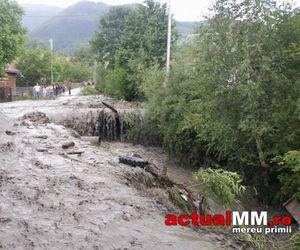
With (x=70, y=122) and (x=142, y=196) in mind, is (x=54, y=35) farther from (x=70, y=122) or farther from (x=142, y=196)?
(x=142, y=196)

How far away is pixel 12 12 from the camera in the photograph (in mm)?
33438

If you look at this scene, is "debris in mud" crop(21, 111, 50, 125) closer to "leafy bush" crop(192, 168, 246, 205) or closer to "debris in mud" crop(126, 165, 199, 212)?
"debris in mud" crop(126, 165, 199, 212)

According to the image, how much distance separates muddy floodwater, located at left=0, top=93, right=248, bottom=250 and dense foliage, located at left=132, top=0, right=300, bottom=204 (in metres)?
3.58

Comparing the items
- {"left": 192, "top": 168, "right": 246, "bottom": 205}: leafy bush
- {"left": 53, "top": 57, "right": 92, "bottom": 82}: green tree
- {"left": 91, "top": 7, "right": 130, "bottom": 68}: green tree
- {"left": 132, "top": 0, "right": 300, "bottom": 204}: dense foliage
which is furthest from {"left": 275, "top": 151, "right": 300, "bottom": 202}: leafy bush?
{"left": 53, "top": 57, "right": 92, "bottom": 82}: green tree

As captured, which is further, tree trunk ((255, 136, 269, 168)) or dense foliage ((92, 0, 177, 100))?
dense foliage ((92, 0, 177, 100))

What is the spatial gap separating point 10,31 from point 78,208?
27551mm

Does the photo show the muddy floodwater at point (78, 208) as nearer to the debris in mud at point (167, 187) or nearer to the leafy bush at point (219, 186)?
the debris in mud at point (167, 187)

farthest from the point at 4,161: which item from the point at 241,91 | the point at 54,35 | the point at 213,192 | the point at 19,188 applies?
the point at 54,35

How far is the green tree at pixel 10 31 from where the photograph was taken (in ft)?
102

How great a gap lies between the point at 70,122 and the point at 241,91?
10844 millimetres

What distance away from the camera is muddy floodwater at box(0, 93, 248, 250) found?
6285mm

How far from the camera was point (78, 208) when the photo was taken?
7.54m
